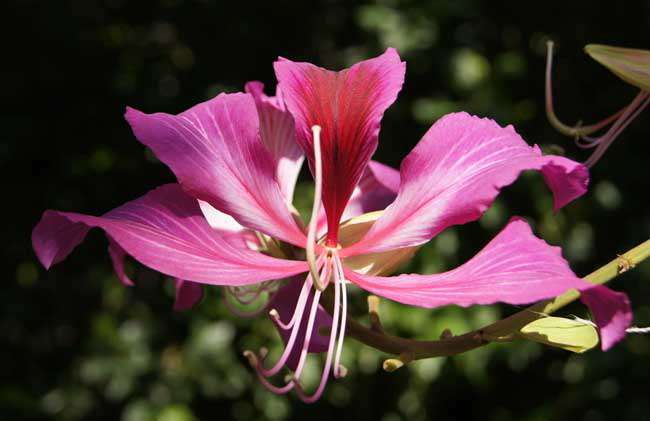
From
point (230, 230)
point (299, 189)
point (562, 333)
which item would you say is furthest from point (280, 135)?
point (299, 189)

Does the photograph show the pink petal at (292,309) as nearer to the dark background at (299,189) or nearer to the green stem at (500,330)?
the green stem at (500,330)

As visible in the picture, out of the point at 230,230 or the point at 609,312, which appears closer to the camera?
the point at 609,312

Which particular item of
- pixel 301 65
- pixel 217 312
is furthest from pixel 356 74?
pixel 217 312

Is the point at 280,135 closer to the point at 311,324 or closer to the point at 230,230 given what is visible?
the point at 230,230

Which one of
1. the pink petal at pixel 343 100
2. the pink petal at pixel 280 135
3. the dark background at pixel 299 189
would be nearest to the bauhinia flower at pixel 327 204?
the pink petal at pixel 343 100

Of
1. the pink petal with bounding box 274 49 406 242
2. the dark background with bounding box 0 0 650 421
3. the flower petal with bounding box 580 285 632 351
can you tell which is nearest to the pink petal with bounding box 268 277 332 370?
the pink petal with bounding box 274 49 406 242

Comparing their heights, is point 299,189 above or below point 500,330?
below

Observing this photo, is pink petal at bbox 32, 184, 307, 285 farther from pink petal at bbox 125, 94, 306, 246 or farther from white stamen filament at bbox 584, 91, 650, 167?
white stamen filament at bbox 584, 91, 650, 167
